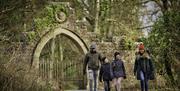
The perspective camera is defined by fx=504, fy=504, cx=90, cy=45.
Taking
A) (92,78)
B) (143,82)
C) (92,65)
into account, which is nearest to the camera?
(143,82)

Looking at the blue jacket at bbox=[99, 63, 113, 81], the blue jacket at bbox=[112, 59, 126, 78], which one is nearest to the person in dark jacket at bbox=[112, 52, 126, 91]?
the blue jacket at bbox=[112, 59, 126, 78]

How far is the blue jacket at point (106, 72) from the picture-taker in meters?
18.9

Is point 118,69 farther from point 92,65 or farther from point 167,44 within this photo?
point 167,44

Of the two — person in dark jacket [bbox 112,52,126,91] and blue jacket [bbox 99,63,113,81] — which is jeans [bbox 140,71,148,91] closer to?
person in dark jacket [bbox 112,52,126,91]

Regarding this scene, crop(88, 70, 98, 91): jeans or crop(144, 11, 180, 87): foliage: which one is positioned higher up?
crop(144, 11, 180, 87): foliage

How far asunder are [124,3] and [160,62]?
30.5 ft

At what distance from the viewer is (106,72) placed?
758 inches

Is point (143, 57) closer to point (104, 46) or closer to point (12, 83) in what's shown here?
point (12, 83)

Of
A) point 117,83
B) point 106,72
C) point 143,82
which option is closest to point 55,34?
point 106,72

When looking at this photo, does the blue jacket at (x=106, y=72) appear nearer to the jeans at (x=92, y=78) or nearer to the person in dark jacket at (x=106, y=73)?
the person in dark jacket at (x=106, y=73)

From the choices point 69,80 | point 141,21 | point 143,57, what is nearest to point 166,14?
point 143,57

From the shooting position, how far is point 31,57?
1070 inches

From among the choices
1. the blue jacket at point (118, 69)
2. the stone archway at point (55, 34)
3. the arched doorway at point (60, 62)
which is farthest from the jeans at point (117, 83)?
the stone archway at point (55, 34)

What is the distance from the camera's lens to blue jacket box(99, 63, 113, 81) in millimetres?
18922
